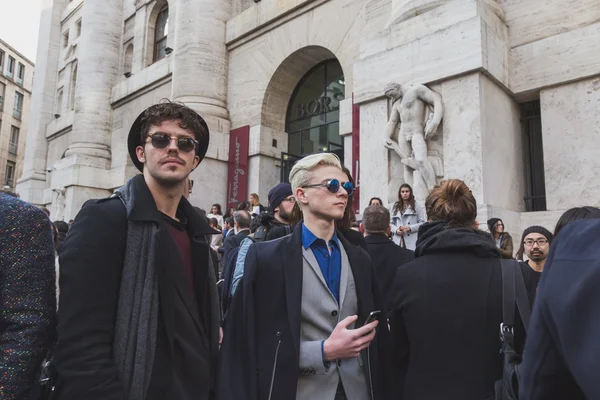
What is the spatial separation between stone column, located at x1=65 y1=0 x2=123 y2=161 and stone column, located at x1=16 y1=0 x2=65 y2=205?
5699mm

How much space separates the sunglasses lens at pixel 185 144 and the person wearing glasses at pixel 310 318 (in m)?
0.54

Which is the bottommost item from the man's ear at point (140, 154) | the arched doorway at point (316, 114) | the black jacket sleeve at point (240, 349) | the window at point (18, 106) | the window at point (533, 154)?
the black jacket sleeve at point (240, 349)

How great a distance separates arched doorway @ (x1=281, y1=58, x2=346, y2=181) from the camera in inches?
531

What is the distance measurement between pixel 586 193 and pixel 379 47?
4.19m

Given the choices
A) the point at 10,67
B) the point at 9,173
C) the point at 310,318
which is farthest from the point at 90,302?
the point at 10,67

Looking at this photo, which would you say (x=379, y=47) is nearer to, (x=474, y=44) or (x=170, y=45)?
(x=474, y=44)

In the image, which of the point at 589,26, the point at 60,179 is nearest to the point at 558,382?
the point at 589,26

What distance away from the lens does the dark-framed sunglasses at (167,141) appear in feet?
6.57

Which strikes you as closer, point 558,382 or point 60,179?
point 558,382

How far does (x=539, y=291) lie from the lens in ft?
3.19

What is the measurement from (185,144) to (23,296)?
857 mm

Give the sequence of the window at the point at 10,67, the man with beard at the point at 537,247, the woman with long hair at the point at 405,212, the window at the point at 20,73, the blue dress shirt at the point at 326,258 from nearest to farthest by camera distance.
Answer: the blue dress shirt at the point at 326,258 < the man with beard at the point at 537,247 < the woman with long hair at the point at 405,212 < the window at the point at 10,67 < the window at the point at 20,73

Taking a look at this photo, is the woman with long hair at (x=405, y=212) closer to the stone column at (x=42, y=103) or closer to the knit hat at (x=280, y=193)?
the knit hat at (x=280, y=193)

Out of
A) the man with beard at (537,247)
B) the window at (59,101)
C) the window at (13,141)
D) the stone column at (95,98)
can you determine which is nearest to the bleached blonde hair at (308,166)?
the man with beard at (537,247)
